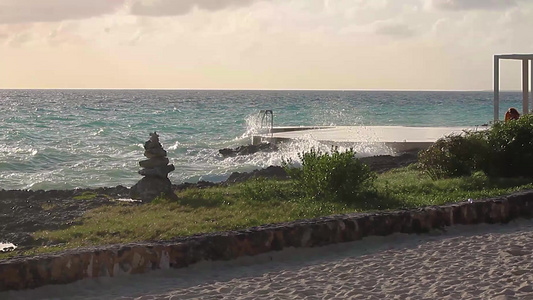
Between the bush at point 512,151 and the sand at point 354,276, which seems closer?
the sand at point 354,276

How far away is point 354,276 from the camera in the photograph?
714 centimetres

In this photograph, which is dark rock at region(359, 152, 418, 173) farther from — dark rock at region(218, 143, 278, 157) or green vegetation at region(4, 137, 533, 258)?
dark rock at region(218, 143, 278, 157)

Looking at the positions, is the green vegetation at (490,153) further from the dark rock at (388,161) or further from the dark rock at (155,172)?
the dark rock at (155,172)

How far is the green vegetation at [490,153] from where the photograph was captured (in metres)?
13.8

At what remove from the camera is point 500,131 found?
553 inches

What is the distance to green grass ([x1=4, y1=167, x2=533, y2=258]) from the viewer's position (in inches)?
392

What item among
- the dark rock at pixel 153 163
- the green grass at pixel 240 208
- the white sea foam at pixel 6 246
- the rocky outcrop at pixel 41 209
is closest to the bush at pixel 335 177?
the green grass at pixel 240 208

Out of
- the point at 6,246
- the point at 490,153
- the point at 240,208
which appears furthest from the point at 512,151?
the point at 6,246

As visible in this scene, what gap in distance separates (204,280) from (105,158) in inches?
879

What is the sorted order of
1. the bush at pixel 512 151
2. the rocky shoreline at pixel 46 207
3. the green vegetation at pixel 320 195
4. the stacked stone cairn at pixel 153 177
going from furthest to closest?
the stacked stone cairn at pixel 153 177 < the bush at pixel 512 151 < the rocky shoreline at pixel 46 207 < the green vegetation at pixel 320 195

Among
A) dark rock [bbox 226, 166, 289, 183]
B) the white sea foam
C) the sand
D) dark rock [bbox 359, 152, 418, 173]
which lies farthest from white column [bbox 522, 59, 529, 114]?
the white sea foam

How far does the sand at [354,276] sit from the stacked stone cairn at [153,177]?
611 cm

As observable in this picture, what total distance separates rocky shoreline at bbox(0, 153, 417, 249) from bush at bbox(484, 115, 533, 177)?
5571 mm

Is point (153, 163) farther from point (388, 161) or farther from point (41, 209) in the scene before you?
point (388, 161)
